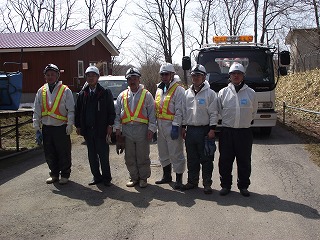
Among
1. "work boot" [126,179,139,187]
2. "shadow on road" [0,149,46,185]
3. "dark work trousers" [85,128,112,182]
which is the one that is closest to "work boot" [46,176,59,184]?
"dark work trousers" [85,128,112,182]

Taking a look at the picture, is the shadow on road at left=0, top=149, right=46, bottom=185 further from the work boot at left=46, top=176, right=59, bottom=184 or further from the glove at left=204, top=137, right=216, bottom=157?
the glove at left=204, top=137, right=216, bottom=157

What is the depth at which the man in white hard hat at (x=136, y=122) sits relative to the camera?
18.7 ft

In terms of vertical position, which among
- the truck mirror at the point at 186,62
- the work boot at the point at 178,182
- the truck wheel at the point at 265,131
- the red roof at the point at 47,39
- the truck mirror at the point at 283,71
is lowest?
the work boot at the point at 178,182

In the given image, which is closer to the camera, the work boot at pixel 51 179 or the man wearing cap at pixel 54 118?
the man wearing cap at pixel 54 118

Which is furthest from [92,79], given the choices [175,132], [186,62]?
[186,62]

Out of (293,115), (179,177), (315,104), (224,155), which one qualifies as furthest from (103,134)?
(315,104)

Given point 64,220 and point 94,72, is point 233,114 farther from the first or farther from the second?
point 64,220

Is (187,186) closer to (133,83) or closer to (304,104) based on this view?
(133,83)

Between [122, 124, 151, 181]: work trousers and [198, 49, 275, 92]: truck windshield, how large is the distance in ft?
15.0

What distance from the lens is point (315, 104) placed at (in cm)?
1612

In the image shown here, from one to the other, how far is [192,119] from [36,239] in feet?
8.81

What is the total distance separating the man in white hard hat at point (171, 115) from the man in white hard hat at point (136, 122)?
152 millimetres

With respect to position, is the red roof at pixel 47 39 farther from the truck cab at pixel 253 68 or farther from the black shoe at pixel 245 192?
the black shoe at pixel 245 192

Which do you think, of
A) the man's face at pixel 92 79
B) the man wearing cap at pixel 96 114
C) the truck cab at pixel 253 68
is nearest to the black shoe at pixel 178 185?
the man wearing cap at pixel 96 114
